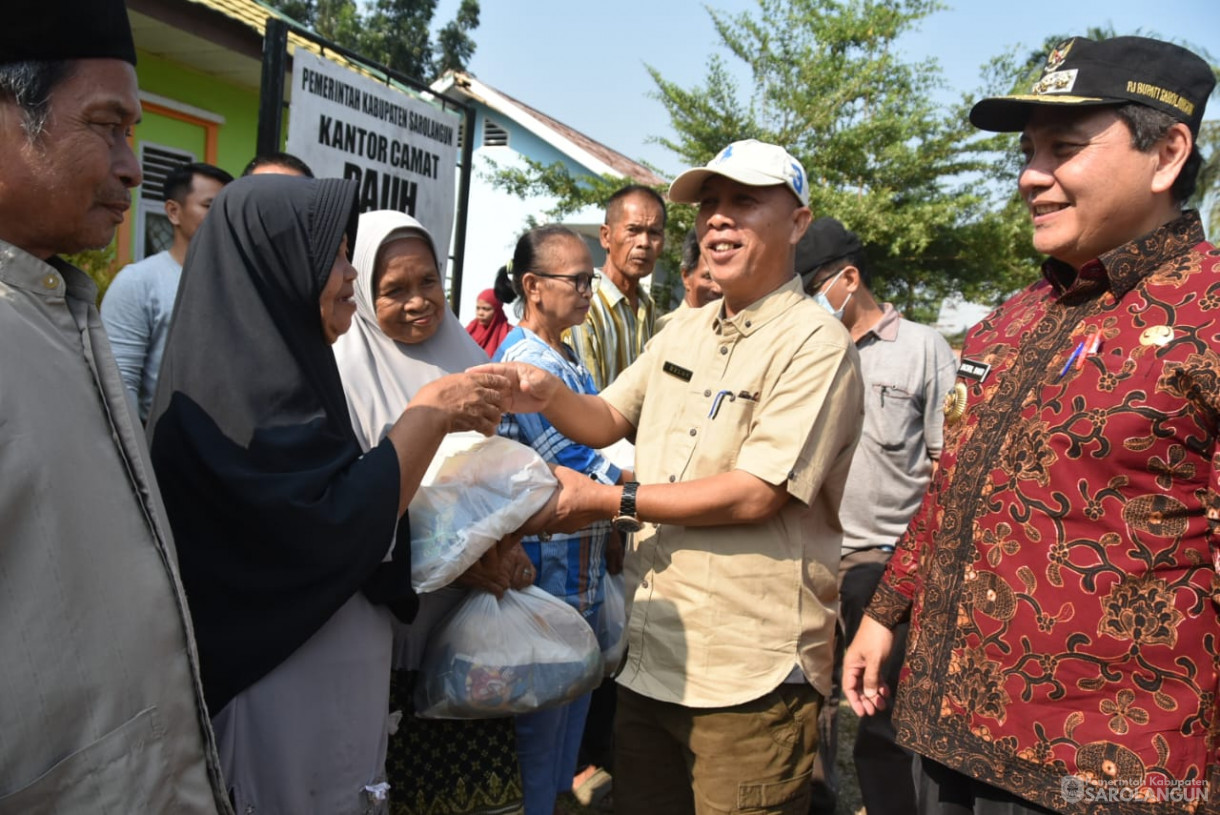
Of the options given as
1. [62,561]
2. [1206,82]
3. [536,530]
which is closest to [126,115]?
[62,561]

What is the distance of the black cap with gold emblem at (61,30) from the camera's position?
4.27 feet

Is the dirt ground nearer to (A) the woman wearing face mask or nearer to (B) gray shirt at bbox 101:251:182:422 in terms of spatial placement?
(A) the woman wearing face mask

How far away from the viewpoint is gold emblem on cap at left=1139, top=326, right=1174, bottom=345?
175 centimetres

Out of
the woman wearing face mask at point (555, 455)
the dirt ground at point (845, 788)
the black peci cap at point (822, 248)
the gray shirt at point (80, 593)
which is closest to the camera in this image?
the gray shirt at point (80, 593)

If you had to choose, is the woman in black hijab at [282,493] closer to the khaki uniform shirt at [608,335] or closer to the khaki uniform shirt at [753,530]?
the khaki uniform shirt at [753,530]

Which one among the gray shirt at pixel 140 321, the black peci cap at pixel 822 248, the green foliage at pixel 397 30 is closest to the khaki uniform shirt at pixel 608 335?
the black peci cap at pixel 822 248

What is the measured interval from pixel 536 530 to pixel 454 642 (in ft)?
1.22

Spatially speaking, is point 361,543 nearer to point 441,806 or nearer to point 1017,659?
point 441,806

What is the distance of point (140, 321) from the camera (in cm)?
393

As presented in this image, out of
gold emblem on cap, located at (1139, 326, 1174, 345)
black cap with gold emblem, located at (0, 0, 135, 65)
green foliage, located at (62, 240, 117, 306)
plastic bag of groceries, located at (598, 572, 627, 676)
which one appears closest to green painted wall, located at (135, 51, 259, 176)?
green foliage, located at (62, 240, 117, 306)

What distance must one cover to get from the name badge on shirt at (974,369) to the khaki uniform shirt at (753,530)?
0.30 meters

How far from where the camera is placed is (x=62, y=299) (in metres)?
1.38

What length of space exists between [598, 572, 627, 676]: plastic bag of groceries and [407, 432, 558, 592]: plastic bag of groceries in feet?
4.02

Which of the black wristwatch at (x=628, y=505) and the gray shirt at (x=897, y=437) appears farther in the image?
the gray shirt at (x=897, y=437)
